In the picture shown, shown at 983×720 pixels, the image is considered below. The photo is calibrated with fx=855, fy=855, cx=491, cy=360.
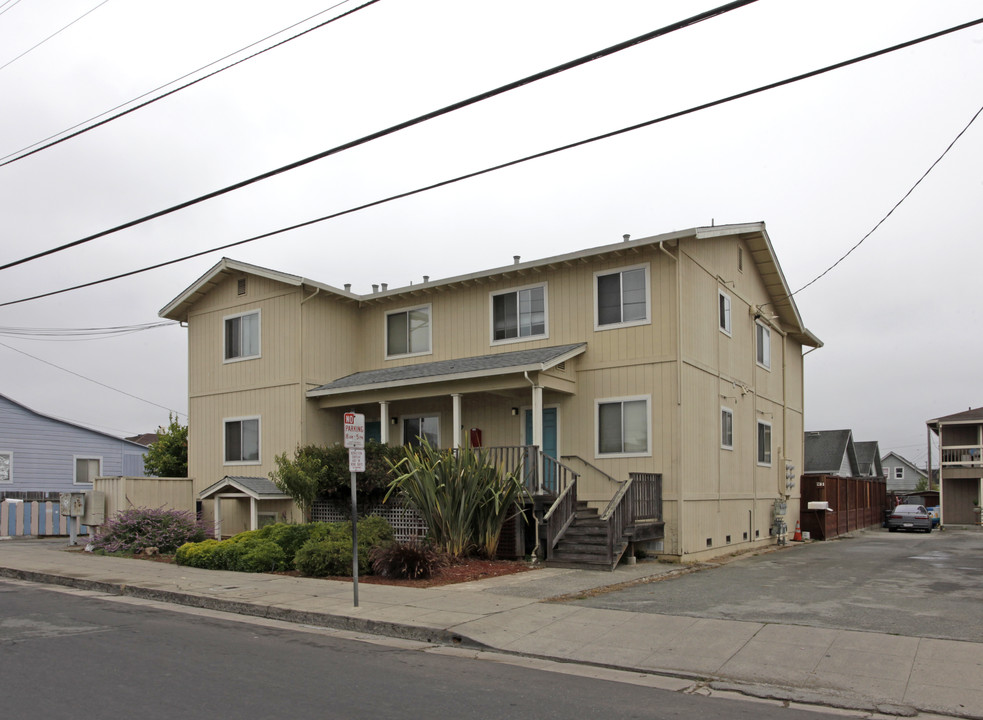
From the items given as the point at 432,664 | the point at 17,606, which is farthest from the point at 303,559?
the point at 432,664

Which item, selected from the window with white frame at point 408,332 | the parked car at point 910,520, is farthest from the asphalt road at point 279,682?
the parked car at point 910,520

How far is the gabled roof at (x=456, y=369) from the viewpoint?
17859 mm

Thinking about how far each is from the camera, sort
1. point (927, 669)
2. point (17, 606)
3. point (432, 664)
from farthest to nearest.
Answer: point (17, 606), point (432, 664), point (927, 669)

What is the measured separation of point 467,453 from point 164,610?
243 inches

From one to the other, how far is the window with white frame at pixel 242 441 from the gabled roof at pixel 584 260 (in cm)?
393

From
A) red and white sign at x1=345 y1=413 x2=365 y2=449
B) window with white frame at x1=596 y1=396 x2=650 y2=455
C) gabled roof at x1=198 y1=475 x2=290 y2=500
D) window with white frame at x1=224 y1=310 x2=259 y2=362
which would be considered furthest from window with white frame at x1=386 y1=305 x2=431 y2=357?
red and white sign at x1=345 y1=413 x2=365 y2=449

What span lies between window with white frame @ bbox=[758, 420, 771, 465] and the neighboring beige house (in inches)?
4.5

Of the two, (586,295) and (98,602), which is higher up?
(586,295)

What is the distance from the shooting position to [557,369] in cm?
1830

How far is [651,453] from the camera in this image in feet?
59.0

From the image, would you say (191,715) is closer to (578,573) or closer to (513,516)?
(578,573)

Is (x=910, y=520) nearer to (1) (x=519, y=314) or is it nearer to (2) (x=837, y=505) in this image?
(2) (x=837, y=505)

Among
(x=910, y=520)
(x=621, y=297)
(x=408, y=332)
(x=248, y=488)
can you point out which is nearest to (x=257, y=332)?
(x=408, y=332)

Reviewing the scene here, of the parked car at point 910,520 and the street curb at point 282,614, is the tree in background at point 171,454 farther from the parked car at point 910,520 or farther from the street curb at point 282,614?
the parked car at point 910,520
